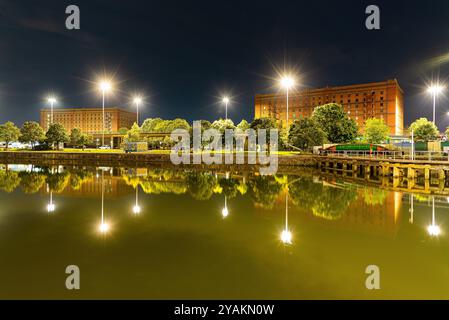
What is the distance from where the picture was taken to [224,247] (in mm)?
11273

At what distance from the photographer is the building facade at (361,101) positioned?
12838cm

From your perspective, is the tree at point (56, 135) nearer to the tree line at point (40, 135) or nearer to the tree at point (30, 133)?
the tree line at point (40, 135)

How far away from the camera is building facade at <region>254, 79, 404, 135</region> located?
5054 inches

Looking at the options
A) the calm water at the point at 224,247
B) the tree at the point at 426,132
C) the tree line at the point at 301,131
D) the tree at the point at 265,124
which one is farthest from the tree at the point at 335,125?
the calm water at the point at 224,247

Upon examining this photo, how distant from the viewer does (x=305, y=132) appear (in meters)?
54.1

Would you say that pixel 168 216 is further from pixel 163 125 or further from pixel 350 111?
pixel 350 111

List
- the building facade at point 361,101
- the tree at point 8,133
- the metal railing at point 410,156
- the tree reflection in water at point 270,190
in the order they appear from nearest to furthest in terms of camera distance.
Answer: the tree reflection in water at point 270,190 < the metal railing at point 410,156 < the tree at point 8,133 < the building facade at point 361,101

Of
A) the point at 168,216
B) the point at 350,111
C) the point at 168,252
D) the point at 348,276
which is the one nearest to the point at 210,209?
the point at 168,216

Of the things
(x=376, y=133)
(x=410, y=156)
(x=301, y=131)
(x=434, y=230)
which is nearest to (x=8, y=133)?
(x=301, y=131)

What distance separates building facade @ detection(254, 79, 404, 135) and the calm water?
116121mm

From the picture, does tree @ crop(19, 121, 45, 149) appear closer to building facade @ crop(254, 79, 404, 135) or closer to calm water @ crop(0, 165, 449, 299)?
calm water @ crop(0, 165, 449, 299)

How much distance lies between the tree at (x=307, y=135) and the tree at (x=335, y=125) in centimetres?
606

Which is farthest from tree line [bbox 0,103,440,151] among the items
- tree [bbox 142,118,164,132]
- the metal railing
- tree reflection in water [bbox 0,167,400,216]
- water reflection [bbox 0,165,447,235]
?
water reflection [bbox 0,165,447,235]

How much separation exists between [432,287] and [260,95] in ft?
507
